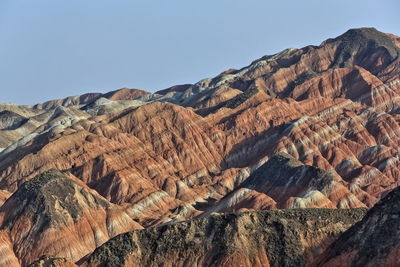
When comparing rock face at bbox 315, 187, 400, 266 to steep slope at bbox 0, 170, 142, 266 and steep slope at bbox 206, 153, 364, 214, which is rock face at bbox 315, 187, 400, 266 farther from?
steep slope at bbox 0, 170, 142, 266

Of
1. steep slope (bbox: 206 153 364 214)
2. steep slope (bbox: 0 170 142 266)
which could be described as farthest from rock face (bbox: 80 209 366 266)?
steep slope (bbox: 206 153 364 214)

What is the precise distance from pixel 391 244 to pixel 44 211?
296 feet

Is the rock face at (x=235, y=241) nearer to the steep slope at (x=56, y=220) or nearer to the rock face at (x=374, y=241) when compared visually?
the rock face at (x=374, y=241)

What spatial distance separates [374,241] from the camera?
104 metres

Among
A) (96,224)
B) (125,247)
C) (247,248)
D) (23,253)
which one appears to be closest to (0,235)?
(23,253)

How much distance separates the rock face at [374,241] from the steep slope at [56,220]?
69332 millimetres

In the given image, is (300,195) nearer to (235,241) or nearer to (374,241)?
(235,241)

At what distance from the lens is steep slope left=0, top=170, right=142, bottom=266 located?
560 feet

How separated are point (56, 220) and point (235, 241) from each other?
6048cm

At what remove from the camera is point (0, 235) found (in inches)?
6811

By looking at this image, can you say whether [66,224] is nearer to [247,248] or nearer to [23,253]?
[23,253]

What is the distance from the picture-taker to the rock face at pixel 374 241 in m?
101


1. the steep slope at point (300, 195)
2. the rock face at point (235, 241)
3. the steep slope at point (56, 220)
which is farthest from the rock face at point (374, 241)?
the steep slope at point (56, 220)

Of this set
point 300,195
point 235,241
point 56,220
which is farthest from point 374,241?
point 56,220
